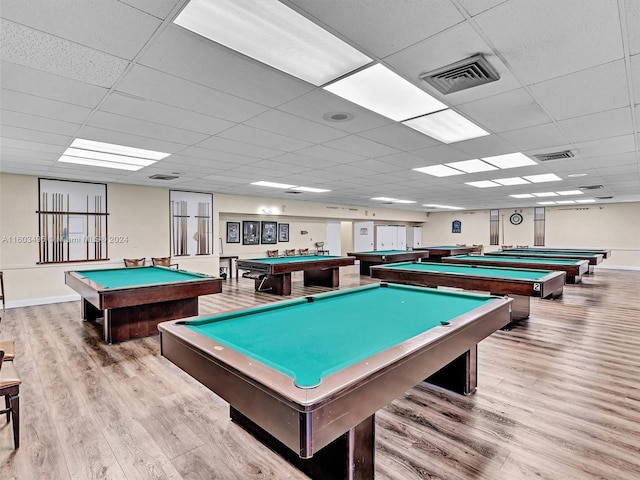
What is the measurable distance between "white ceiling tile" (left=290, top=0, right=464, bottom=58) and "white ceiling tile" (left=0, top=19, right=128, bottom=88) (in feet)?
4.58

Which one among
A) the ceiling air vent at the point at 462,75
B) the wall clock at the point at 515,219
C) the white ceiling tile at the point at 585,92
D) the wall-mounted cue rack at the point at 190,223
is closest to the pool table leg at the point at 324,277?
the wall-mounted cue rack at the point at 190,223

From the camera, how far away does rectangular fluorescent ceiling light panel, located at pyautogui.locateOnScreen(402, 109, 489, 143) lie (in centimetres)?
322

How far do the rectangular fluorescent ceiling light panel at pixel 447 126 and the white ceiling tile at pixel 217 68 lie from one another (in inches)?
53.3

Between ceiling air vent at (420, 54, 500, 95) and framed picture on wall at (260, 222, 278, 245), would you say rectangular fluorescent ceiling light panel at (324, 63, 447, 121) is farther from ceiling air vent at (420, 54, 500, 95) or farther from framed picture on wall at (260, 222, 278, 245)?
framed picture on wall at (260, 222, 278, 245)

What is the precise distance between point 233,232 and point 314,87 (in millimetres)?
8229

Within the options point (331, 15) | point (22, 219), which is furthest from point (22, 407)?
point (22, 219)

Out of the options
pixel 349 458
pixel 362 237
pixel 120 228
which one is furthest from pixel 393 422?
pixel 362 237

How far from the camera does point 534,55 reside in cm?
207

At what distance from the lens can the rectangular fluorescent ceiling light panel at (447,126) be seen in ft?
10.6

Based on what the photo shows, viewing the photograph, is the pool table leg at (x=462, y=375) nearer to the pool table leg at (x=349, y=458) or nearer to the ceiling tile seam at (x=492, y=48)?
the pool table leg at (x=349, y=458)

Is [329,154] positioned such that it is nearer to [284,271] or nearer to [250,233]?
[284,271]

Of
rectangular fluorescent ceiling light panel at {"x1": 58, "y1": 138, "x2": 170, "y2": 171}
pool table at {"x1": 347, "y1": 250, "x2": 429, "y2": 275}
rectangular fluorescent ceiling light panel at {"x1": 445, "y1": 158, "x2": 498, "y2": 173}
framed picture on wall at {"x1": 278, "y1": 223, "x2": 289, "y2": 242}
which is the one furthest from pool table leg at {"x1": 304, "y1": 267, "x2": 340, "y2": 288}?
rectangular fluorescent ceiling light panel at {"x1": 58, "y1": 138, "x2": 170, "y2": 171}

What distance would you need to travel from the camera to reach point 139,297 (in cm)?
380

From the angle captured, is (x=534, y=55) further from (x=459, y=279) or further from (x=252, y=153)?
(x=252, y=153)
